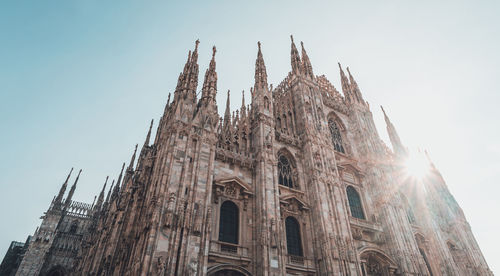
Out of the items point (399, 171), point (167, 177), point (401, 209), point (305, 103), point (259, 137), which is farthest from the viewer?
point (399, 171)

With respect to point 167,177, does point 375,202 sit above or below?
above

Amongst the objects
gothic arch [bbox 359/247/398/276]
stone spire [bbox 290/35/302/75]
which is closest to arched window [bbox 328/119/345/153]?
stone spire [bbox 290/35/302/75]

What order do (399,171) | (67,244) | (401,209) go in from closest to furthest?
(401,209) < (399,171) < (67,244)

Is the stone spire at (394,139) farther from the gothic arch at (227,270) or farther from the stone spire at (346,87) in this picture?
the gothic arch at (227,270)

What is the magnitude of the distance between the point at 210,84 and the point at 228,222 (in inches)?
409

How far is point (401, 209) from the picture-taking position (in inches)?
987

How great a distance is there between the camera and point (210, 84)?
2175cm

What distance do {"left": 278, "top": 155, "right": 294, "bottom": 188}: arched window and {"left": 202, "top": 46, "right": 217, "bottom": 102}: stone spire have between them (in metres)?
7.42

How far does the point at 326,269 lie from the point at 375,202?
10390 millimetres

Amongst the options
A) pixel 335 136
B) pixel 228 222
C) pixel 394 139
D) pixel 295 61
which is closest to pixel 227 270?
pixel 228 222

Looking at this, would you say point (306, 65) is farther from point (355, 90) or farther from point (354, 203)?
point (354, 203)

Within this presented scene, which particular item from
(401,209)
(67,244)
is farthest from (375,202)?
(67,244)

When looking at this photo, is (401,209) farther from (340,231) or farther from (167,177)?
(167,177)

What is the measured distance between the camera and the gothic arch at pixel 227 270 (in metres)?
14.7
